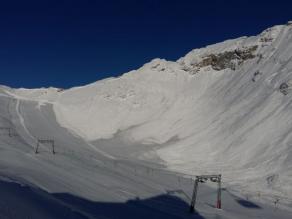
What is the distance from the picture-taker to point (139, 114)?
7669cm

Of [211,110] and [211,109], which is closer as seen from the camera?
[211,110]

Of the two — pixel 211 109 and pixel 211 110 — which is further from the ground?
pixel 211 109

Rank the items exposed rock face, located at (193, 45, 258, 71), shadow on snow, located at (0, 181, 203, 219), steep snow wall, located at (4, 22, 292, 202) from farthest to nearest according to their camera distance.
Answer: exposed rock face, located at (193, 45, 258, 71) → steep snow wall, located at (4, 22, 292, 202) → shadow on snow, located at (0, 181, 203, 219)

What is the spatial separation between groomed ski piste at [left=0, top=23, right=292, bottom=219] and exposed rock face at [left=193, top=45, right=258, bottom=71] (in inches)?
8.5

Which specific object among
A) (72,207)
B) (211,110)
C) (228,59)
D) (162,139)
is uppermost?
(228,59)

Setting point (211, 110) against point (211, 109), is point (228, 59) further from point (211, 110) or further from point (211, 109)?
point (211, 110)

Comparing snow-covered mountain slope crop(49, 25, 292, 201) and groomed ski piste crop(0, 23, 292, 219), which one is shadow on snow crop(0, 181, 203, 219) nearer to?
groomed ski piste crop(0, 23, 292, 219)

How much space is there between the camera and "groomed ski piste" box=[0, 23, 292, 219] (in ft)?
92.7

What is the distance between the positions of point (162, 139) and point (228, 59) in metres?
24.3

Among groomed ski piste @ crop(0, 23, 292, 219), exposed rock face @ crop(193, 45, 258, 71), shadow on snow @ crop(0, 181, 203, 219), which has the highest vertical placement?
exposed rock face @ crop(193, 45, 258, 71)

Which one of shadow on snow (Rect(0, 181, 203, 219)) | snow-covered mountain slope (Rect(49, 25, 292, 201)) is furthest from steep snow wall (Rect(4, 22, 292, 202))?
shadow on snow (Rect(0, 181, 203, 219))

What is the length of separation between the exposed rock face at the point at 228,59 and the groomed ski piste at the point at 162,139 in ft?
0.71

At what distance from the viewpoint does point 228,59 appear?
8356 cm

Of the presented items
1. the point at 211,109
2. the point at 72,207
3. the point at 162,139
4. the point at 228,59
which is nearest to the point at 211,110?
the point at 211,109
